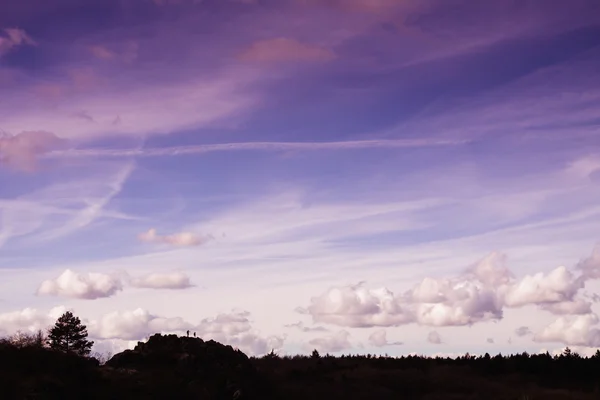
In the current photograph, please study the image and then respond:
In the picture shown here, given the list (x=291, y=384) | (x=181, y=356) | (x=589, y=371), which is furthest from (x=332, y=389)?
(x=589, y=371)

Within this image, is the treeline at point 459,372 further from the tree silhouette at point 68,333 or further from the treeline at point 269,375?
the tree silhouette at point 68,333

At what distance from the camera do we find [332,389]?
1184 inches

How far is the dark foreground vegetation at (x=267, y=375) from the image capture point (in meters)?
24.9

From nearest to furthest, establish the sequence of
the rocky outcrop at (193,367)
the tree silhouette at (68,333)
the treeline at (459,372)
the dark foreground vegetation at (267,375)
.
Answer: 1. the dark foreground vegetation at (267,375)
2. the rocky outcrop at (193,367)
3. the treeline at (459,372)
4. the tree silhouette at (68,333)

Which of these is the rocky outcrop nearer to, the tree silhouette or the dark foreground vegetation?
the dark foreground vegetation

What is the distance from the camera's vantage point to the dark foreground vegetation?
81.8 feet

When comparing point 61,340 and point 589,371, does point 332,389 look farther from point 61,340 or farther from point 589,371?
point 61,340

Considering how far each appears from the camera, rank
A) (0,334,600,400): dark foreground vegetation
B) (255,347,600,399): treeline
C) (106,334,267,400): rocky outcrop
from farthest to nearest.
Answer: (255,347,600,399): treeline
(106,334,267,400): rocky outcrop
(0,334,600,400): dark foreground vegetation

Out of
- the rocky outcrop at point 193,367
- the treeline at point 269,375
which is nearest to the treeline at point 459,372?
the treeline at point 269,375

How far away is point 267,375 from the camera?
31.7 meters

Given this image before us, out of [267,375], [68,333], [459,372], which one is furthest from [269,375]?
[68,333]

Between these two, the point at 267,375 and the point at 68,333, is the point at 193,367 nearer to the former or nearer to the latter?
the point at 267,375

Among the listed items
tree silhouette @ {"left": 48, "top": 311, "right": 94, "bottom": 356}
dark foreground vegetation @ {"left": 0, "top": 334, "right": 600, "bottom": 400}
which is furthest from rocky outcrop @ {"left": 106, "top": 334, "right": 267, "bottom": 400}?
tree silhouette @ {"left": 48, "top": 311, "right": 94, "bottom": 356}

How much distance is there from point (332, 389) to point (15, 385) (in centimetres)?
1281
